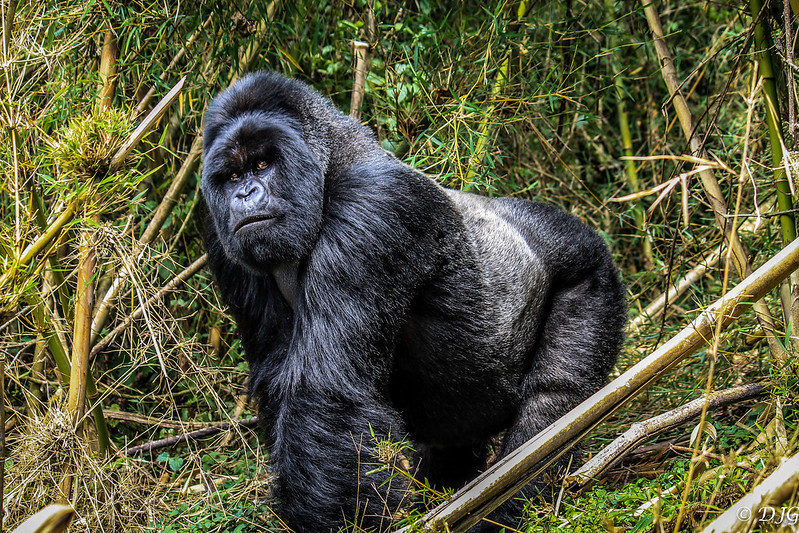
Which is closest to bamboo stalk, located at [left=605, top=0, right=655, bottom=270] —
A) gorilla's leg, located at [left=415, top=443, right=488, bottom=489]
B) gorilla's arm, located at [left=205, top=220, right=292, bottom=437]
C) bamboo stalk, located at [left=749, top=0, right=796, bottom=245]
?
gorilla's leg, located at [left=415, top=443, right=488, bottom=489]

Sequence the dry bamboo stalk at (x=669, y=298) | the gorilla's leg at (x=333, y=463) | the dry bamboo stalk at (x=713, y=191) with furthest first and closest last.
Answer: the dry bamboo stalk at (x=669, y=298), the dry bamboo stalk at (x=713, y=191), the gorilla's leg at (x=333, y=463)

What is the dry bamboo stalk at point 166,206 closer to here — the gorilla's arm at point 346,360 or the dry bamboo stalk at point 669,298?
the gorilla's arm at point 346,360

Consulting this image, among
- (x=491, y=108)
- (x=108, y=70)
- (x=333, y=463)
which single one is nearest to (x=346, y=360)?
(x=333, y=463)

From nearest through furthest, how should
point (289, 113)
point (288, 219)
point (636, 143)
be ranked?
point (288, 219) < point (289, 113) < point (636, 143)

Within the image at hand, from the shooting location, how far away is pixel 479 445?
4.28m

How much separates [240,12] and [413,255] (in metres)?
1.98

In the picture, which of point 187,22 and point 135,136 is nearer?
point 135,136

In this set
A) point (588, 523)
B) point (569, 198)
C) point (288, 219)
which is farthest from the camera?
point (569, 198)

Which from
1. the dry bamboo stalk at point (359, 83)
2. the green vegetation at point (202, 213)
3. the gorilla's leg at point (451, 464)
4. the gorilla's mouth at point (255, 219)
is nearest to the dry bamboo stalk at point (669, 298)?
the green vegetation at point (202, 213)

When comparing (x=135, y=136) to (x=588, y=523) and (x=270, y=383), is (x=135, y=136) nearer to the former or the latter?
(x=270, y=383)

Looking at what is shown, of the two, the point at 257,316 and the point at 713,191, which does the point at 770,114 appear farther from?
the point at 257,316

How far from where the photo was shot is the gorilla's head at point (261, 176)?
3.17m

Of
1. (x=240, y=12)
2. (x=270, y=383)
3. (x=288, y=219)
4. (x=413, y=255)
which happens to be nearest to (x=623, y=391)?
(x=413, y=255)

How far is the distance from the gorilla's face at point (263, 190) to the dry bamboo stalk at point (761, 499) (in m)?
1.97
